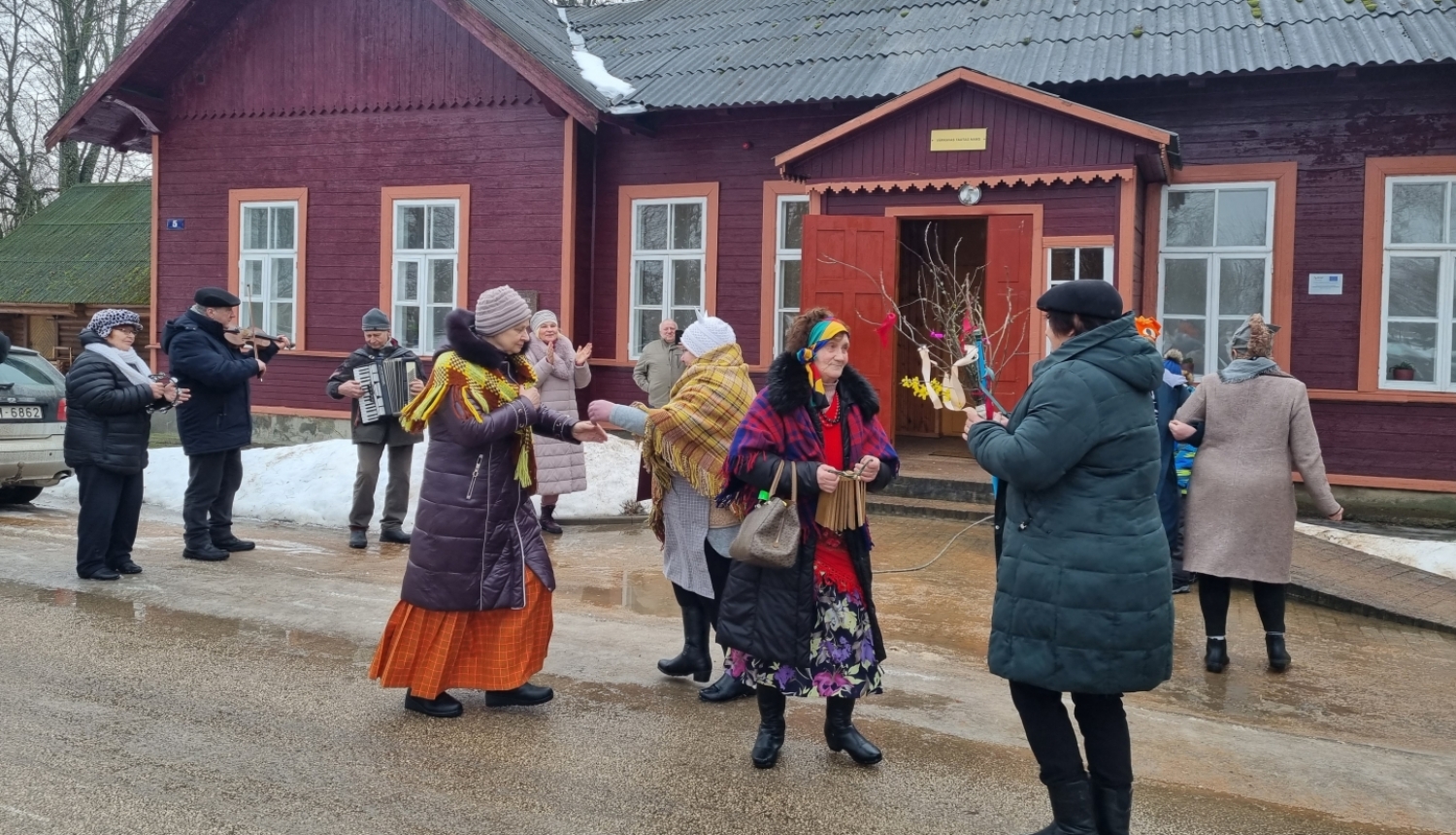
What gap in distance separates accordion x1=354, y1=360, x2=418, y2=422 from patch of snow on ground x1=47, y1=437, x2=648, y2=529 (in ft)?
4.18

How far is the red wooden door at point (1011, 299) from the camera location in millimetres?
10094

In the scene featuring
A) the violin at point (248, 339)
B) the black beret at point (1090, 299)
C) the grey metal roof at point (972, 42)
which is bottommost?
the violin at point (248, 339)

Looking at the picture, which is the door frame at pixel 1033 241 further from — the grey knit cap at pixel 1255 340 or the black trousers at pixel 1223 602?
the black trousers at pixel 1223 602

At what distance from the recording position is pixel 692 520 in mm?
5133

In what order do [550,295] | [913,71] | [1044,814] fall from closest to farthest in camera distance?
[1044,814], [913,71], [550,295]

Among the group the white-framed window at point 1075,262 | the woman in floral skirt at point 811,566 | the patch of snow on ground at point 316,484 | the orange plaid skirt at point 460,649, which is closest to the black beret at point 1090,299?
the woman in floral skirt at point 811,566

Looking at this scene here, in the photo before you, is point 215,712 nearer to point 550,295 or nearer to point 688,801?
point 688,801

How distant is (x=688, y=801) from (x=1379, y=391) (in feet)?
28.6

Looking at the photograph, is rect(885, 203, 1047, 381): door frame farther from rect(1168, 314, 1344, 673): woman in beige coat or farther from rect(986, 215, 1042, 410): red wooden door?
rect(1168, 314, 1344, 673): woman in beige coat

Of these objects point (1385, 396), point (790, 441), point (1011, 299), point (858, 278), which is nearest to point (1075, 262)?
point (1011, 299)

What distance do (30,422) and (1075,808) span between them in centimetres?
947

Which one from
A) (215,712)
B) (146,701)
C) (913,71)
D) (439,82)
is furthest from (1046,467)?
(439,82)

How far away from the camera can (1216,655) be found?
5.80 m

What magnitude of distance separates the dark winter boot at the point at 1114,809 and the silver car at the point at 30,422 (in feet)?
29.4
